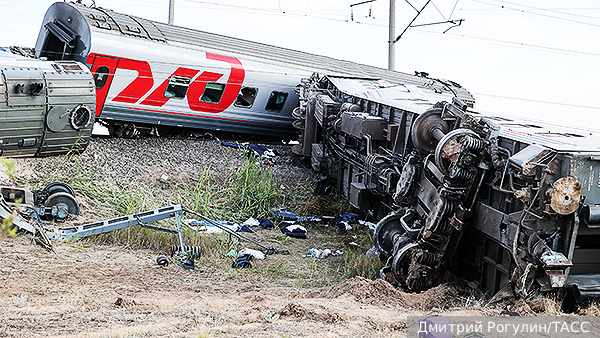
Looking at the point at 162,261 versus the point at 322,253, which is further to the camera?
the point at 322,253

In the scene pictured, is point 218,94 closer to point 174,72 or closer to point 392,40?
point 174,72

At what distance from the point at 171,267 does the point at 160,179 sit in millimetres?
4290

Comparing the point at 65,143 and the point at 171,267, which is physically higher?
the point at 65,143

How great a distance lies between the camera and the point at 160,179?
11.2 m

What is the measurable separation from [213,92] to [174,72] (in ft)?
4.08

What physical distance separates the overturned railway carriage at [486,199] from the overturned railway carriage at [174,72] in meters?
5.90

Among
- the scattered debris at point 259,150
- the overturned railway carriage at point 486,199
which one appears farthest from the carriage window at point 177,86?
the overturned railway carriage at point 486,199

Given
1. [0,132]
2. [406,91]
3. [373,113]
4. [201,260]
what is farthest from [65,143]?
[406,91]

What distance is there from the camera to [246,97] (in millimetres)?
14805

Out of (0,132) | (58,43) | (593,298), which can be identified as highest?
(58,43)

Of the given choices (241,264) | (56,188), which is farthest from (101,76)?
(241,264)

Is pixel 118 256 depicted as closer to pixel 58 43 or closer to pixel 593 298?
pixel 593 298

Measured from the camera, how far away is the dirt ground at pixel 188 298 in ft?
14.6

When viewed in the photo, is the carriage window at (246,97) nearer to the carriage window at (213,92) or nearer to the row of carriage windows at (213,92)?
the row of carriage windows at (213,92)
